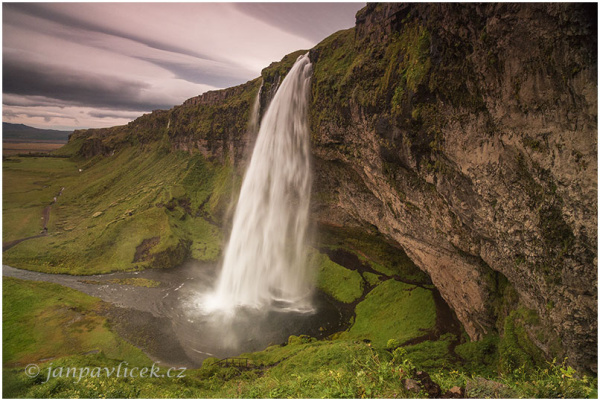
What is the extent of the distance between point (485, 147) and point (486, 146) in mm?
57

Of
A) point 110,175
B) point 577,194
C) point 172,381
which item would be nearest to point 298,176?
point 172,381

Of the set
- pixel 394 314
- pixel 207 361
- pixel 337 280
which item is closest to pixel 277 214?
pixel 337 280

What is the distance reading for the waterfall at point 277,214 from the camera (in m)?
30.4

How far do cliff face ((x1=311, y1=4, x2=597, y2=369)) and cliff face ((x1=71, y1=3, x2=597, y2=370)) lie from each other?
1.9 inches

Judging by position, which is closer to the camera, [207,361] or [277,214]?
[207,361]

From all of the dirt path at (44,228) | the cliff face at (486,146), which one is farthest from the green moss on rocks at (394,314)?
the dirt path at (44,228)

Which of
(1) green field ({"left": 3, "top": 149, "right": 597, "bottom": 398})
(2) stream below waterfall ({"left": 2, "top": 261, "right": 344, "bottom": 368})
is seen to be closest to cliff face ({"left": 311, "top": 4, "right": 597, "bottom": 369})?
(1) green field ({"left": 3, "top": 149, "right": 597, "bottom": 398})

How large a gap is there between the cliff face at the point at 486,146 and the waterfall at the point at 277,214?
9.01 metres

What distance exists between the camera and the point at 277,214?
108 ft

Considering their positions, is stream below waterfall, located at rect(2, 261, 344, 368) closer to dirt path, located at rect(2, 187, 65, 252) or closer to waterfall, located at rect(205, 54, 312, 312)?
waterfall, located at rect(205, 54, 312, 312)

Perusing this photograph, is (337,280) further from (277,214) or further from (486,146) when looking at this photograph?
(486,146)

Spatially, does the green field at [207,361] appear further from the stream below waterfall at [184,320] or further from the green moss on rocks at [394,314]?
the stream below waterfall at [184,320]

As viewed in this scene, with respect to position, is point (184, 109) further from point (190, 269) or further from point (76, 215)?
point (190, 269)

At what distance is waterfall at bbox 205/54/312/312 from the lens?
30.4 meters
